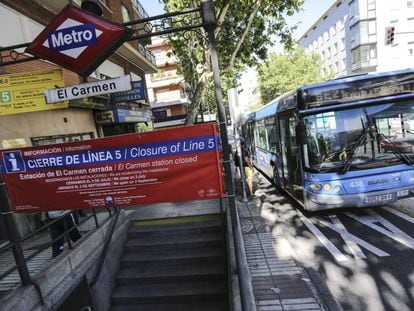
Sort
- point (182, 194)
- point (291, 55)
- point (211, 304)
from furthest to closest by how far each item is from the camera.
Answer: point (291, 55)
point (211, 304)
point (182, 194)

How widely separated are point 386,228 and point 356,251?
4.02ft

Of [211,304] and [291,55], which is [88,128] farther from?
[291,55]

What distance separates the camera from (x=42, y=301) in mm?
3736

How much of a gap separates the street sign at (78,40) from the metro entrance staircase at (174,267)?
3.57 metres

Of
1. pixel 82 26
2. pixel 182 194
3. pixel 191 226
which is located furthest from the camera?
pixel 191 226

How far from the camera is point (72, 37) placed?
3393 millimetres

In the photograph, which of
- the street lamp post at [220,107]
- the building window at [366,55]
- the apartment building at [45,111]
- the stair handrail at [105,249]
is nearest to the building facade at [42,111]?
the apartment building at [45,111]

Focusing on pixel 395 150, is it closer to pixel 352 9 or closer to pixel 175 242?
pixel 175 242

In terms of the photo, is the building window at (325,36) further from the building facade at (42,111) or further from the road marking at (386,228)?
the road marking at (386,228)

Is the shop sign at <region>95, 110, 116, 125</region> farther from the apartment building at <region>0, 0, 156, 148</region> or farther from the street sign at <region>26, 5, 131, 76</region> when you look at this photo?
the street sign at <region>26, 5, 131, 76</region>

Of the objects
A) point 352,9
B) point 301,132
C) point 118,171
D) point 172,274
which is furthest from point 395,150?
point 352,9

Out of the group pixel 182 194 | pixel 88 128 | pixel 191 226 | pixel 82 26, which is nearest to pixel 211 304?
pixel 191 226

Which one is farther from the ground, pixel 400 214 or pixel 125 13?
pixel 125 13

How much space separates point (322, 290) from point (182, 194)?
2.37m
